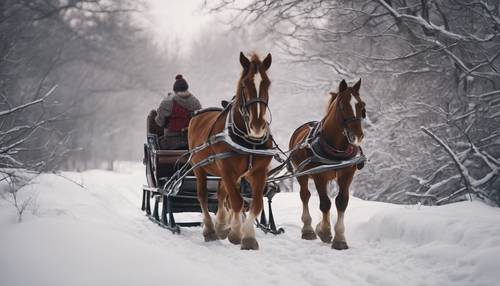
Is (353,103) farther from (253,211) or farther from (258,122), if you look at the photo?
(253,211)

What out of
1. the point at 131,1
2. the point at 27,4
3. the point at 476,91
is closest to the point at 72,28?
the point at 131,1

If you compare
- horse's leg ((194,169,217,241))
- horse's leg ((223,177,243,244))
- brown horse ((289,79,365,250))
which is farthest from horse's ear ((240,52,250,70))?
horse's leg ((194,169,217,241))

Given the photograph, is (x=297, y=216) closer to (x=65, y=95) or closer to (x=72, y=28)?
(x=72, y=28)

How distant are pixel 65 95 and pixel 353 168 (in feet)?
74.1

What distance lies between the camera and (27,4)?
15.7 meters

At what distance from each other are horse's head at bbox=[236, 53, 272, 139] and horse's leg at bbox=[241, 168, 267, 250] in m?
0.57

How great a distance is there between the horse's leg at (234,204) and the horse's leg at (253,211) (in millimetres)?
167

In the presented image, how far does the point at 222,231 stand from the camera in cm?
624

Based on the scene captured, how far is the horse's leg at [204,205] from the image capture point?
20.3ft

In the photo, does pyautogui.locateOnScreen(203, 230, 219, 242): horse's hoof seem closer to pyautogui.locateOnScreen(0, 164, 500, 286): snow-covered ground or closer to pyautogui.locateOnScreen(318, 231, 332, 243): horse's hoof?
pyautogui.locateOnScreen(0, 164, 500, 286): snow-covered ground

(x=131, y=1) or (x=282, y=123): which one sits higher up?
(x=131, y=1)

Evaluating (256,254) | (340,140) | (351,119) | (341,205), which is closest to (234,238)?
(256,254)

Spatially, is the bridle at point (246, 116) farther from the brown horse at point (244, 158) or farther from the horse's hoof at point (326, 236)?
the horse's hoof at point (326, 236)

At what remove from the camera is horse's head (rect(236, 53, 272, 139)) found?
193 inches
